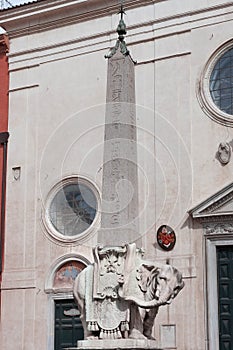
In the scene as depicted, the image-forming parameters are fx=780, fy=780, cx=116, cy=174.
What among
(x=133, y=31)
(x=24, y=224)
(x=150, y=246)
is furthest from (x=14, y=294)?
(x=133, y=31)

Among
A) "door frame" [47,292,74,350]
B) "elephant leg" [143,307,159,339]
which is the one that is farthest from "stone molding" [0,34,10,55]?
"elephant leg" [143,307,159,339]

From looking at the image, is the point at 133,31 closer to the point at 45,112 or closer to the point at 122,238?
the point at 45,112

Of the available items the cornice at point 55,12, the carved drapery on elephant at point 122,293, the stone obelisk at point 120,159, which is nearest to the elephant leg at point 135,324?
the carved drapery on elephant at point 122,293

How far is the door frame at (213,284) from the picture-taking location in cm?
1430

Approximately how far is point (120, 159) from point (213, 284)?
15.7ft

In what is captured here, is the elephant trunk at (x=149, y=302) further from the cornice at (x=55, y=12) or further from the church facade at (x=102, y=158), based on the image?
the cornice at (x=55, y=12)

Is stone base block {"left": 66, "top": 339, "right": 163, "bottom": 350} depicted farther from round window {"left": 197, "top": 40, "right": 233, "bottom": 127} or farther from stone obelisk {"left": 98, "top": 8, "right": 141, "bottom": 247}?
round window {"left": 197, "top": 40, "right": 233, "bottom": 127}

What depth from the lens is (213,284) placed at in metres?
14.5

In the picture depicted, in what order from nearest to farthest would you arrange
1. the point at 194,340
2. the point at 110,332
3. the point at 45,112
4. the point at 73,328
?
the point at 110,332 → the point at 194,340 → the point at 73,328 → the point at 45,112

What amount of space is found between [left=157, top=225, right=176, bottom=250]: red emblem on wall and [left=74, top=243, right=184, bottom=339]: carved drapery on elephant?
4.86 meters

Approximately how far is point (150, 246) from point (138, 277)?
17.4ft

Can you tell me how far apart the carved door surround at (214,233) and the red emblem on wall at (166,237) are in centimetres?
66

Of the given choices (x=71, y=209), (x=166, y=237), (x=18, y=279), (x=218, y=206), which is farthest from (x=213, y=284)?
(x=18, y=279)

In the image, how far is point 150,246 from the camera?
50.3 ft
